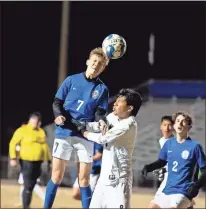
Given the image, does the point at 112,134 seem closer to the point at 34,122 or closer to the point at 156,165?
the point at 156,165

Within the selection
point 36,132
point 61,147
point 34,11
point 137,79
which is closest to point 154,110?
point 137,79

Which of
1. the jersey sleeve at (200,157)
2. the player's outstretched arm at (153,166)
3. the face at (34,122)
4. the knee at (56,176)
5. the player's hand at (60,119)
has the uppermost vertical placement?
the player's hand at (60,119)

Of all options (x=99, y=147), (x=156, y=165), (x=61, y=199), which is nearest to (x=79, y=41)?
(x=61, y=199)

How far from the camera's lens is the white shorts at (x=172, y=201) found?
7.71 m

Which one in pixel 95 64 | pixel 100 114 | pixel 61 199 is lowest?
pixel 61 199

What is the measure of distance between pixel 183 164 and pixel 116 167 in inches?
42.8

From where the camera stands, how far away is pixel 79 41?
2084 cm

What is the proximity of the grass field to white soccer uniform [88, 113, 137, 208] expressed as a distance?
5.71 m

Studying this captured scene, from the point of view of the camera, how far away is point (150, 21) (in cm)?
2139

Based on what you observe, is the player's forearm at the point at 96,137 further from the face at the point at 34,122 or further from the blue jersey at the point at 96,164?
the face at the point at 34,122

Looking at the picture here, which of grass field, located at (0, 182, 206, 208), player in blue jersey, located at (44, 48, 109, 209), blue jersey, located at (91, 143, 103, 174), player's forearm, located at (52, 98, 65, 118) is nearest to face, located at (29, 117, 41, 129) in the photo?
blue jersey, located at (91, 143, 103, 174)

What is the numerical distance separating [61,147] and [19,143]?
3.74 metres

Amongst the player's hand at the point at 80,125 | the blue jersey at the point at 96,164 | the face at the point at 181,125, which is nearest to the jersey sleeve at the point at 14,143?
the blue jersey at the point at 96,164

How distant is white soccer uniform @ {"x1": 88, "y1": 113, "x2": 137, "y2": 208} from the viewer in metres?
6.86
